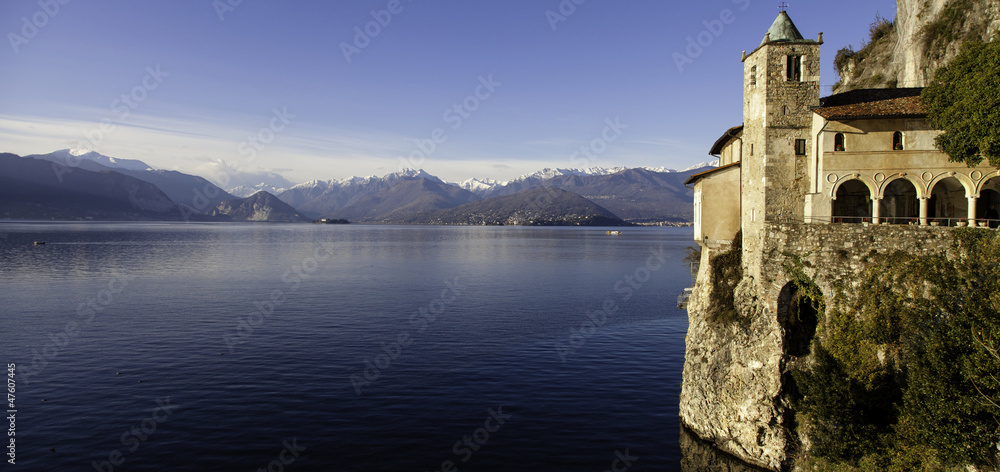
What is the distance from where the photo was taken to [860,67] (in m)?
59.7

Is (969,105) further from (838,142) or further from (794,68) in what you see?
(794,68)

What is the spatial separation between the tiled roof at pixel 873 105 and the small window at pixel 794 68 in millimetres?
2120

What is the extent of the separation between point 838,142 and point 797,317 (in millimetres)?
9849

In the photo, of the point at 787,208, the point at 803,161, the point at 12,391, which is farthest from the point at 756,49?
the point at 12,391

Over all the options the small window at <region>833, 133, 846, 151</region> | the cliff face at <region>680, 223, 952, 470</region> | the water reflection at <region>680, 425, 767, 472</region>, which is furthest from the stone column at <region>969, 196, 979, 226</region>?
the water reflection at <region>680, 425, 767, 472</region>

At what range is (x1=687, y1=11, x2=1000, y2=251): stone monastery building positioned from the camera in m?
27.3

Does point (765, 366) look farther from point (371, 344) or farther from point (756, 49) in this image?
point (371, 344)

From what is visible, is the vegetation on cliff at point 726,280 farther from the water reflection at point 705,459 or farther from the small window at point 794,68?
the small window at point 794,68

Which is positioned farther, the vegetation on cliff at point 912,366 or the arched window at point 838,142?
the arched window at point 838,142

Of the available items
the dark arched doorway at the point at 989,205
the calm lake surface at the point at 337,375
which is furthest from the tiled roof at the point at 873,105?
the calm lake surface at the point at 337,375

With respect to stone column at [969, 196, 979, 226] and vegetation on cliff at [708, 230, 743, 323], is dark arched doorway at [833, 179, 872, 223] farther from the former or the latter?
vegetation on cliff at [708, 230, 743, 323]

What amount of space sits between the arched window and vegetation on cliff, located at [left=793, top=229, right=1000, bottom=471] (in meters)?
6.63

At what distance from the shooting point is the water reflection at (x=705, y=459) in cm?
2669

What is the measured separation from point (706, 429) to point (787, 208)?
43.4 feet
